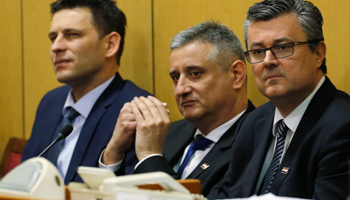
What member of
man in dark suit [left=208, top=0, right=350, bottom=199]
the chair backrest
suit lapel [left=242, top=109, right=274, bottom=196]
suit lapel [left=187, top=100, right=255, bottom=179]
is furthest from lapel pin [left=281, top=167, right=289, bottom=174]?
the chair backrest

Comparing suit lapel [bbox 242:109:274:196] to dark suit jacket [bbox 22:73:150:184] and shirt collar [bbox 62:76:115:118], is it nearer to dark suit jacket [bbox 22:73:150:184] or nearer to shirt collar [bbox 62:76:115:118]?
dark suit jacket [bbox 22:73:150:184]

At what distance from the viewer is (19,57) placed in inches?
170

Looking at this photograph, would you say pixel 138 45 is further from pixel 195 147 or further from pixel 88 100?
pixel 195 147

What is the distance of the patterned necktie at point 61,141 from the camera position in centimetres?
304

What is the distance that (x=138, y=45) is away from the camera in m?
3.49

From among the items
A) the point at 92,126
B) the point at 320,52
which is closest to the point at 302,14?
the point at 320,52

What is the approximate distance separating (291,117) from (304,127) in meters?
0.12

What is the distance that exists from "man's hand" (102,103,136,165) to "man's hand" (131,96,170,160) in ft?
0.25

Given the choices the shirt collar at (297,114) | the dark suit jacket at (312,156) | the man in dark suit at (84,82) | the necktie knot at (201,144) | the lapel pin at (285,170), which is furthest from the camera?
the man in dark suit at (84,82)

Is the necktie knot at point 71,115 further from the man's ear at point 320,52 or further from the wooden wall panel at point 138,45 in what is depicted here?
the man's ear at point 320,52

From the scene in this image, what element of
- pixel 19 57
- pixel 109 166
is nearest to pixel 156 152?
pixel 109 166

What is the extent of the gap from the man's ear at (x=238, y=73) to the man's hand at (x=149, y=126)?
459 mm

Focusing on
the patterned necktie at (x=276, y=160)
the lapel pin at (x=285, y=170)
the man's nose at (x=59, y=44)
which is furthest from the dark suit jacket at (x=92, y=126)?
the lapel pin at (x=285, y=170)

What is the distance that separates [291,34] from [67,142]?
1812 mm
